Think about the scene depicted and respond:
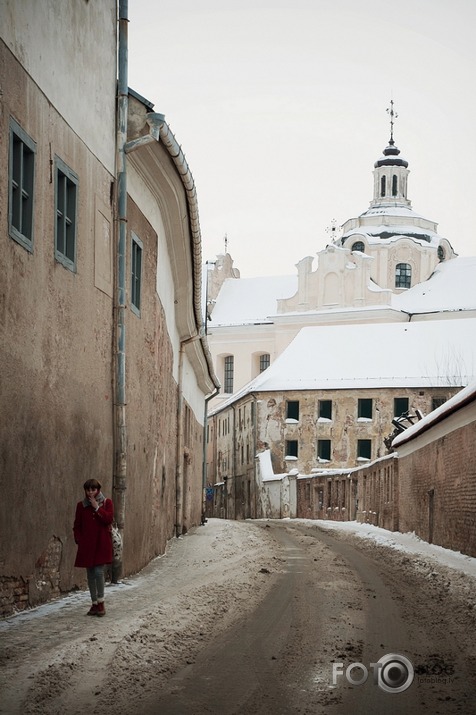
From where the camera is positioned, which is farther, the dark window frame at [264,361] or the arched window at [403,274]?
the dark window frame at [264,361]

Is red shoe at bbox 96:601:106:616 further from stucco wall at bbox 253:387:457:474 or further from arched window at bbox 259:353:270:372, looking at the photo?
arched window at bbox 259:353:270:372

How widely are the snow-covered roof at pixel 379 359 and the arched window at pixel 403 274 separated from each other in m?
20.0

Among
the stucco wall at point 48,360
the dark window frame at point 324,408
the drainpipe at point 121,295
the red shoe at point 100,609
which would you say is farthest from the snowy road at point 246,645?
the dark window frame at point 324,408

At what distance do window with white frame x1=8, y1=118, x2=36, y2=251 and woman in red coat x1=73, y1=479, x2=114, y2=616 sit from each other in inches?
94.9

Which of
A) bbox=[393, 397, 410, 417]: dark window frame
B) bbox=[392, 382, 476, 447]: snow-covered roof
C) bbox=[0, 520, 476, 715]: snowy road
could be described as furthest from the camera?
bbox=[393, 397, 410, 417]: dark window frame

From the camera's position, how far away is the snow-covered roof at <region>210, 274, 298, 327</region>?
90.2 metres

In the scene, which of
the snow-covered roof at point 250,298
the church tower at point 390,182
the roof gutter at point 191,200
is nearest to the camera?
the roof gutter at point 191,200

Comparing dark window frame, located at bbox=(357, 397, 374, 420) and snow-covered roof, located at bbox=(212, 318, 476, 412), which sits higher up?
snow-covered roof, located at bbox=(212, 318, 476, 412)

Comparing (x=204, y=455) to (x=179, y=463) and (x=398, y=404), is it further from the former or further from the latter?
(x=398, y=404)

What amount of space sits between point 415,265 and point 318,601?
76.0 metres

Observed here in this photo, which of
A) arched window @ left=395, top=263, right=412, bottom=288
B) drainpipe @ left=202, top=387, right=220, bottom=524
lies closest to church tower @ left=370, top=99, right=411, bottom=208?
arched window @ left=395, top=263, right=412, bottom=288

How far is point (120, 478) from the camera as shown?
14.5m

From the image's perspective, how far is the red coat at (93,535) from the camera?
1074cm

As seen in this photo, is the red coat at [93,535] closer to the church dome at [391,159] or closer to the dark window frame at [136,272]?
the dark window frame at [136,272]
